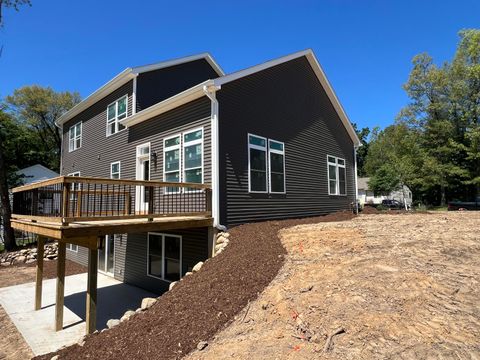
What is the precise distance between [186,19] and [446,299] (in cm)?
1129

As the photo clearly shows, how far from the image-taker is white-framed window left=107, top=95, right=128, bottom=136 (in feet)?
41.6

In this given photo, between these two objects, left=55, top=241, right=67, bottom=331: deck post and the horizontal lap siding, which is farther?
the horizontal lap siding

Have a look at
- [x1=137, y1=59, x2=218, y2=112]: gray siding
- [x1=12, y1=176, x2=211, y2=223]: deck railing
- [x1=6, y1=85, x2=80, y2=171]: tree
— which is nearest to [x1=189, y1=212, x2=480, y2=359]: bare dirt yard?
[x1=12, y1=176, x2=211, y2=223]: deck railing

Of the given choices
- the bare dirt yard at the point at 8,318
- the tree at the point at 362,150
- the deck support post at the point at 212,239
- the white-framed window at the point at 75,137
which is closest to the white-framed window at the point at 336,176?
the deck support post at the point at 212,239

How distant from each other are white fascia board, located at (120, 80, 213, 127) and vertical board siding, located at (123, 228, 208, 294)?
374 centimetres

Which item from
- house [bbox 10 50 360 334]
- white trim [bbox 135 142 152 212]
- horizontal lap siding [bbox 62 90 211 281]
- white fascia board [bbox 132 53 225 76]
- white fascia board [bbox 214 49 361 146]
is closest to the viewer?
house [bbox 10 50 360 334]

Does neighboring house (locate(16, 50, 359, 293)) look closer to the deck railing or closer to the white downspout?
the white downspout

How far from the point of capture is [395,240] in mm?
6738

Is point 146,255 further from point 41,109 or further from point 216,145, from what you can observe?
point 41,109

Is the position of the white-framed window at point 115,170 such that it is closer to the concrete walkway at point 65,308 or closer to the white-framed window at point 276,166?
the concrete walkway at point 65,308

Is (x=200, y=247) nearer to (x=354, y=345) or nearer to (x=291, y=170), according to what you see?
(x=291, y=170)

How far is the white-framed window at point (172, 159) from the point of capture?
934cm

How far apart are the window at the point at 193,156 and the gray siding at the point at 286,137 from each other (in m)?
0.66

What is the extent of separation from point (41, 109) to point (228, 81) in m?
34.1
